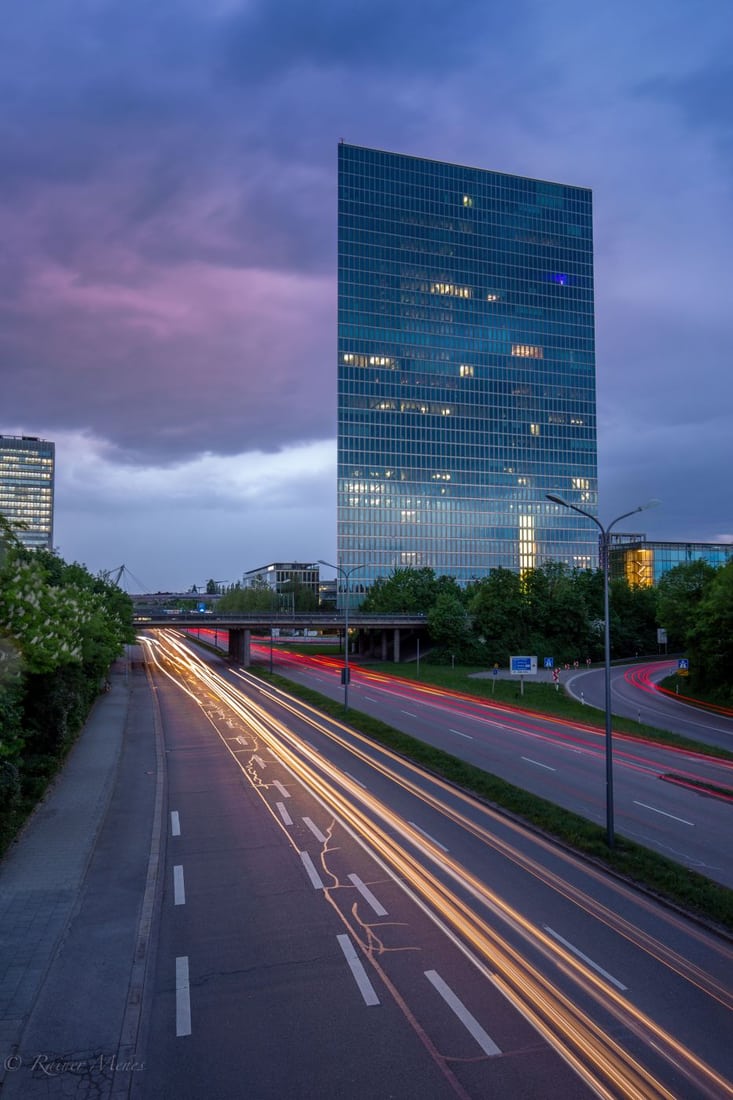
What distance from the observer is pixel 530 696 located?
56.8m

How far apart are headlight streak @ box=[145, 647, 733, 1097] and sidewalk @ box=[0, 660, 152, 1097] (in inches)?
280

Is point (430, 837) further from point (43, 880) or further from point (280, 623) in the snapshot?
point (280, 623)

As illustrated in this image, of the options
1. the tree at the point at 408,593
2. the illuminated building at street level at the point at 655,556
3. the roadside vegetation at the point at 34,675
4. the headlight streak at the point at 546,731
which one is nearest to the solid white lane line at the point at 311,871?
the roadside vegetation at the point at 34,675

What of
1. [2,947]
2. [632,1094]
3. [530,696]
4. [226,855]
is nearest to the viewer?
[632,1094]

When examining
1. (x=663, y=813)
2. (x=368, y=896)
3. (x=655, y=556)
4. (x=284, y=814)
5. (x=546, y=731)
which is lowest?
(x=546, y=731)

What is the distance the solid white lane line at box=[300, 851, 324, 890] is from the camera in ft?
51.0

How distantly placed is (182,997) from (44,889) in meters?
5.74

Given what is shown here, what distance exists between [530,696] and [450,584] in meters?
49.5

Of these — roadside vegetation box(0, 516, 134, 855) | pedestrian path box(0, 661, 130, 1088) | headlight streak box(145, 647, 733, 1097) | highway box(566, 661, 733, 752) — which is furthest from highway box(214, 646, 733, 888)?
roadside vegetation box(0, 516, 134, 855)

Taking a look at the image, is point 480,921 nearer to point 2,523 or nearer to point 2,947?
point 2,947

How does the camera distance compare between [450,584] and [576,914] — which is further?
[450,584]

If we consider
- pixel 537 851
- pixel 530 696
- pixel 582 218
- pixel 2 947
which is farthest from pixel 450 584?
pixel 582 218

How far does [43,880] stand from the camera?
605 inches

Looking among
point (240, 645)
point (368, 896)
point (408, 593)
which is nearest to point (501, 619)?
point (408, 593)
